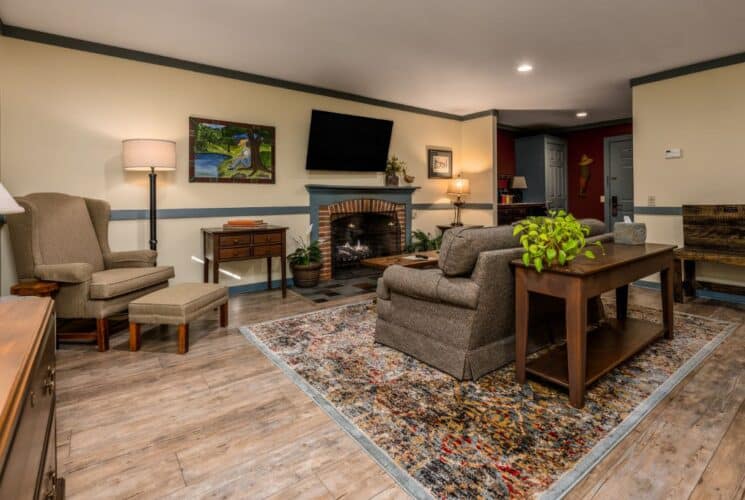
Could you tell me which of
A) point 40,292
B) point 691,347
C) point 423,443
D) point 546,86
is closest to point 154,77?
point 40,292

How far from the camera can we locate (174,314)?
2812 millimetres

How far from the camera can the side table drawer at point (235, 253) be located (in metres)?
4.06

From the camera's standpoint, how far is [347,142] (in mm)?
5355

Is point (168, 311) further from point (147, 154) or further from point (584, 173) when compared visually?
point (584, 173)

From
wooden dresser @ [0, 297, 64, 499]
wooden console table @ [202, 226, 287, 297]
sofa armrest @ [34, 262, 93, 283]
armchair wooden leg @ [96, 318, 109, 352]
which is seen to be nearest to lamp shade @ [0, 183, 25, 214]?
wooden dresser @ [0, 297, 64, 499]

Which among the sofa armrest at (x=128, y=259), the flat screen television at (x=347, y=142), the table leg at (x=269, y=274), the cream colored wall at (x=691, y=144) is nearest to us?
the sofa armrest at (x=128, y=259)

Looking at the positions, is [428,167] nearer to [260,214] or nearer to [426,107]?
[426,107]

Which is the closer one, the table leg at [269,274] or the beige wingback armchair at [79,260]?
the beige wingback armchair at [79,260]

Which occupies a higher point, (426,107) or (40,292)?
(426,107)

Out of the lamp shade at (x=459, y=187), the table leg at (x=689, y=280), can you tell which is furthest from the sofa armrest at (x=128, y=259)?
the table leg at (x=689, y=280)

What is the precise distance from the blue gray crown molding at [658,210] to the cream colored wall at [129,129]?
3.67 metres

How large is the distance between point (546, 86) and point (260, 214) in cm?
384

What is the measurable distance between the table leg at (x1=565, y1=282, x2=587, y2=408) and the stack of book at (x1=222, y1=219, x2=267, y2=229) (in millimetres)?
3284

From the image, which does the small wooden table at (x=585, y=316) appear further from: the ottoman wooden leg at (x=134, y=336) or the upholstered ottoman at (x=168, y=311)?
the ottoman wooden leg at (x=134, y=336)
